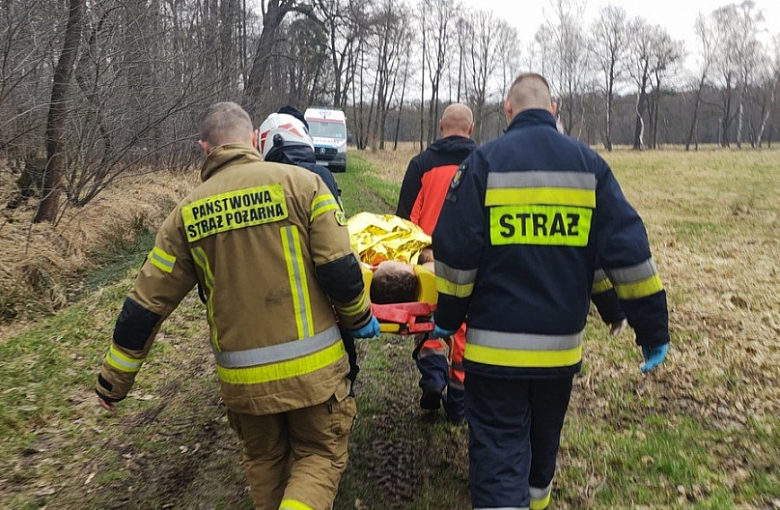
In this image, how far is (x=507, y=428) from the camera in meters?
2.80

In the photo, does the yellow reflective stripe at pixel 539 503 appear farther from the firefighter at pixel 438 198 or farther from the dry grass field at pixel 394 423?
the firefighter at pixel 438 198

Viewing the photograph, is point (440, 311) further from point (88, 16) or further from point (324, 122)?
point (324, 122)

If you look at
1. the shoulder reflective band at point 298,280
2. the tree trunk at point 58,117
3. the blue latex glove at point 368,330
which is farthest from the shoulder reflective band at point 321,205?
the tree trunk at point 58,117

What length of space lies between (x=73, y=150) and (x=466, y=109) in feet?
25.4

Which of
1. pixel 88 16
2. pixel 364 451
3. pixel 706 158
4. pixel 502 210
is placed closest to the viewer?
pixel 502 210

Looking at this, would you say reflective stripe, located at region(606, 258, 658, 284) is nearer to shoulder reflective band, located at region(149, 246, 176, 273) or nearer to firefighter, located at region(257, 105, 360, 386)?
firefighter, located at region(257, 105, 360, 386)

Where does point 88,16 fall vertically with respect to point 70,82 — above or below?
above

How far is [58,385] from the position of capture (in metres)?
5.04

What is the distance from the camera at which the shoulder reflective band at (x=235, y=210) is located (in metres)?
2.69

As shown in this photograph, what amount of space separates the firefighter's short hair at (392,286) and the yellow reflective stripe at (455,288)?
0.60m

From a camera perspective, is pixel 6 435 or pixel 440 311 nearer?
pixel 440 311

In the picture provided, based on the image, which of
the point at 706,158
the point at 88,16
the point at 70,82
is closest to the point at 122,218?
the point at 70,82

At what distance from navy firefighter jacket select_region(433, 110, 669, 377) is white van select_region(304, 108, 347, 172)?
2445 cm


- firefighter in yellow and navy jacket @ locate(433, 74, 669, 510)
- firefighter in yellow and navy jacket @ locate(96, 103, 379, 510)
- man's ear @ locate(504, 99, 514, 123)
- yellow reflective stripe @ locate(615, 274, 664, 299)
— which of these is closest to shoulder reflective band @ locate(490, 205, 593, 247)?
firefighter in yellow and navy jacket @ locate(433, 74, 669, 510)
